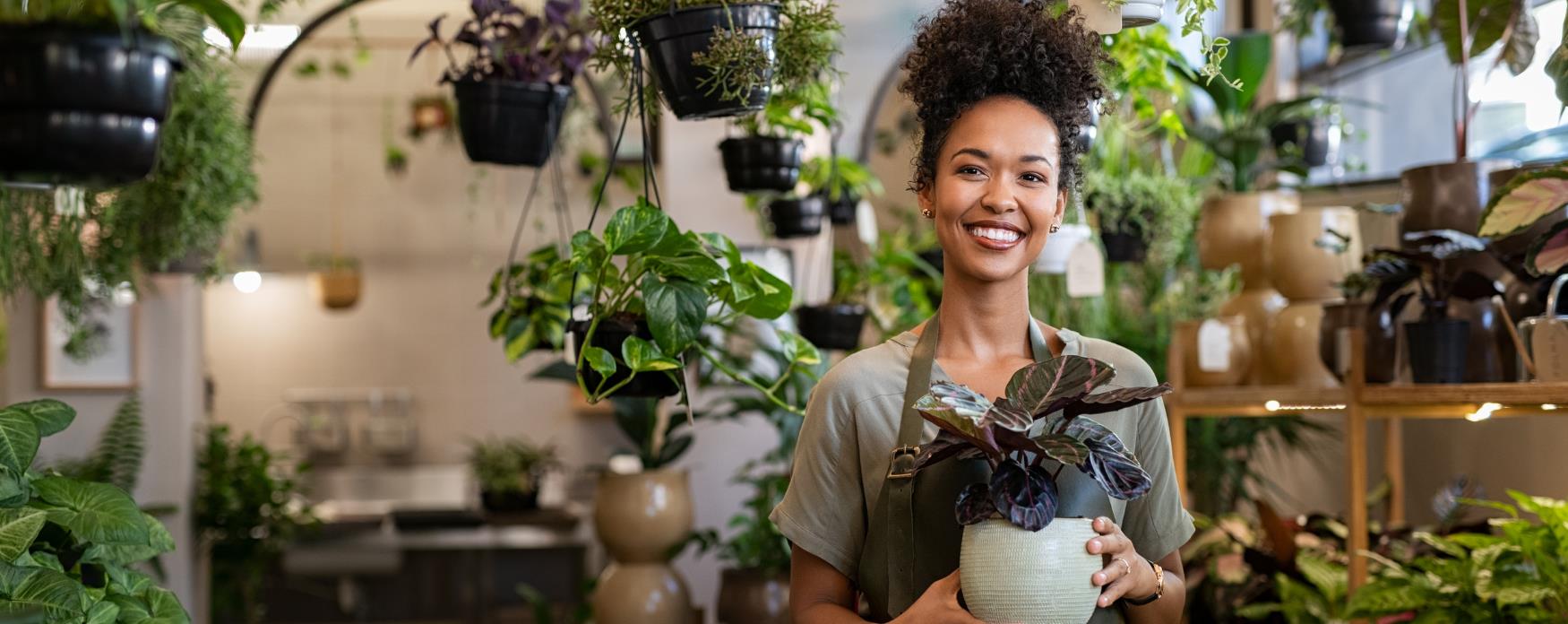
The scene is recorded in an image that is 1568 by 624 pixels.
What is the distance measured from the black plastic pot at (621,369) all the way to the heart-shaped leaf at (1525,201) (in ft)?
4.16

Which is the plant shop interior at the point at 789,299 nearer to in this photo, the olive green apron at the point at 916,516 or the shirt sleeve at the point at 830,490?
the olive green apron at the point at 916,516

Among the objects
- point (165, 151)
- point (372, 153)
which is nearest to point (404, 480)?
point (372, 153)

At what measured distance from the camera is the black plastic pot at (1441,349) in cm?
247

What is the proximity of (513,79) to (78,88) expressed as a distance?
1431mm

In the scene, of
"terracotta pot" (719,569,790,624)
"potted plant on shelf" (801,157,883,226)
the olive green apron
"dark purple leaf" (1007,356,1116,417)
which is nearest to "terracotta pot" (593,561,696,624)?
"terracotta pot" (719,569,790,624)

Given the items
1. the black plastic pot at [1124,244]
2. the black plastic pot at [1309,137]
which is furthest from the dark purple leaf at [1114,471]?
the black plastic pot at [1309,137]

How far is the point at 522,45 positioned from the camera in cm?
266

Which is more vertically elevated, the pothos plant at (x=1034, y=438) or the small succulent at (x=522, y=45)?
the small succulent at (x=522, y=45)

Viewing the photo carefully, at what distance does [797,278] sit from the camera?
15.9 feet

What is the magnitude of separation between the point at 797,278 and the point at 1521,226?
114 inches

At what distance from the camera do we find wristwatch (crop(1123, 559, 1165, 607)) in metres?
1.37

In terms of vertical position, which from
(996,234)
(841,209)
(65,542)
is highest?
(841,209)

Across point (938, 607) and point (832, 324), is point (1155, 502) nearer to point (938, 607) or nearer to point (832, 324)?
point (938, 607)

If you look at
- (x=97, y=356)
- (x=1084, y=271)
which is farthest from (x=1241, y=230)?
(x=97, y=356)
